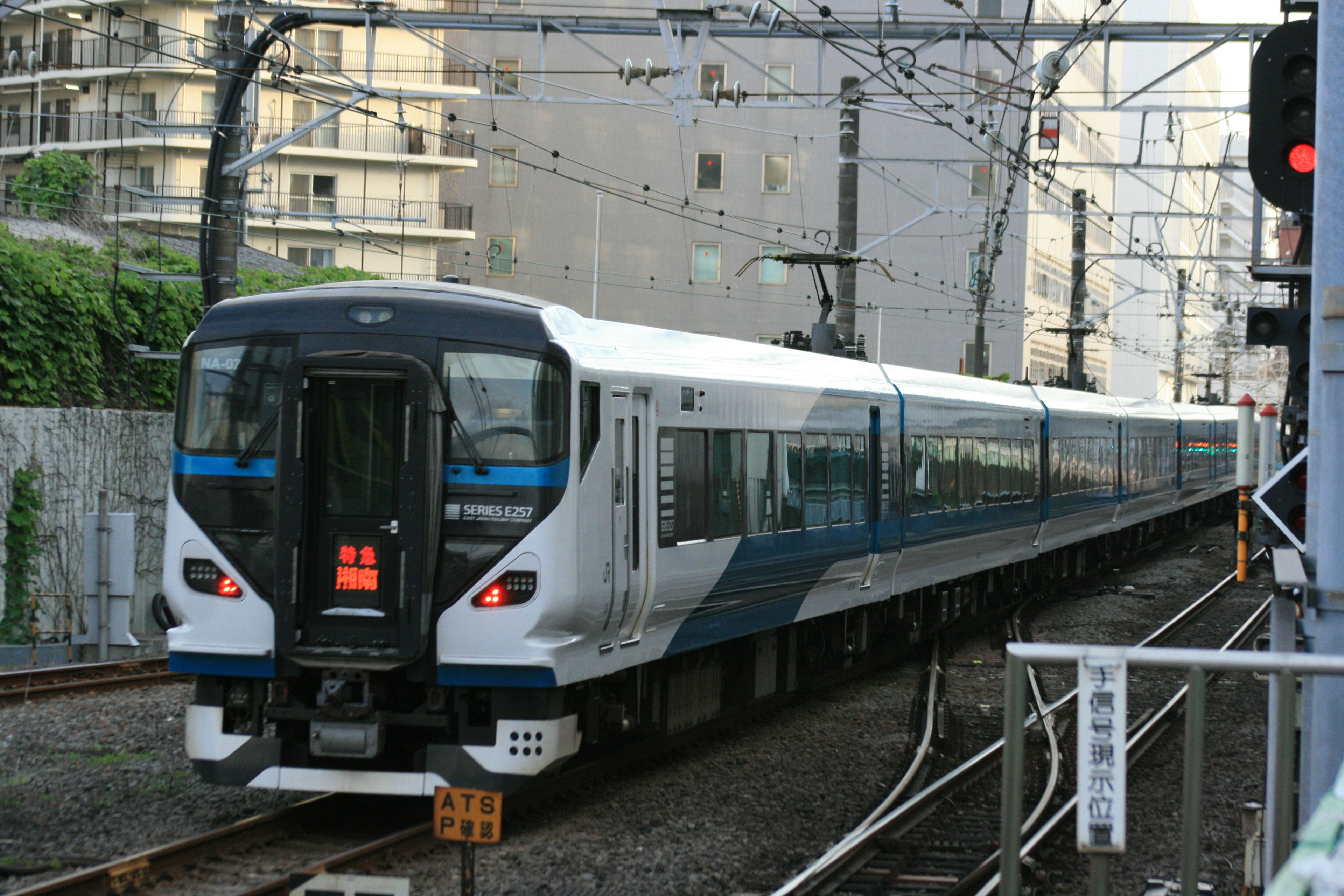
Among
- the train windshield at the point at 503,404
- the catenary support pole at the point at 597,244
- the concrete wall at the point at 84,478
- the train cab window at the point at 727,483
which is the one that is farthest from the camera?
the catenary support pole at the point at 597,244

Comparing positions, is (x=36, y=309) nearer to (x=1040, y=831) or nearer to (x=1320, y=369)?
(x=1040, y=831)

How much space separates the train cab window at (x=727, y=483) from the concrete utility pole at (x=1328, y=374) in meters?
4.72

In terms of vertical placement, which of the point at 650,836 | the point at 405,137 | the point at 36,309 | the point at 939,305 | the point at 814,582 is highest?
the point at 405,137

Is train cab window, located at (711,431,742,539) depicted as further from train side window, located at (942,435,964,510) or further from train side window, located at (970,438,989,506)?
train side window, located at (970,438,989,506)

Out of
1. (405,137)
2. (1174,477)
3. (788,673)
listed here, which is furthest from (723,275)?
(788,673)

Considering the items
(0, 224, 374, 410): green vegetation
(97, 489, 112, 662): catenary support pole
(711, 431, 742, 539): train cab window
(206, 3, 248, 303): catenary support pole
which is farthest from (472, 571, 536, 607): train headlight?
(0, 224, 374, 410): green vegetation

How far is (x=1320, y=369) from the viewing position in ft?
18.7

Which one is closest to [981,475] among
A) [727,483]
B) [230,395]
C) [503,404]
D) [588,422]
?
[727,483]

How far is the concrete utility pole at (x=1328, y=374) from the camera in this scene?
5543mm

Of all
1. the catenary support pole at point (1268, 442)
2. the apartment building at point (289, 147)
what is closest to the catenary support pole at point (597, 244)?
the apartment building at point (289, 147)

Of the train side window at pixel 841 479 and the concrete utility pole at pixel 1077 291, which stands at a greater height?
the concrete utility pole at pixel 1077 291

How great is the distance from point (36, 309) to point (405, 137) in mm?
28179

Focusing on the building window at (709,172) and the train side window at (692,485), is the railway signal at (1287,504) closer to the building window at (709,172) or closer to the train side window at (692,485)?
the train side window at (692,485)

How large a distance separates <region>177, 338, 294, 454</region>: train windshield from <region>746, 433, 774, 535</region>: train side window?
367 centimetres
